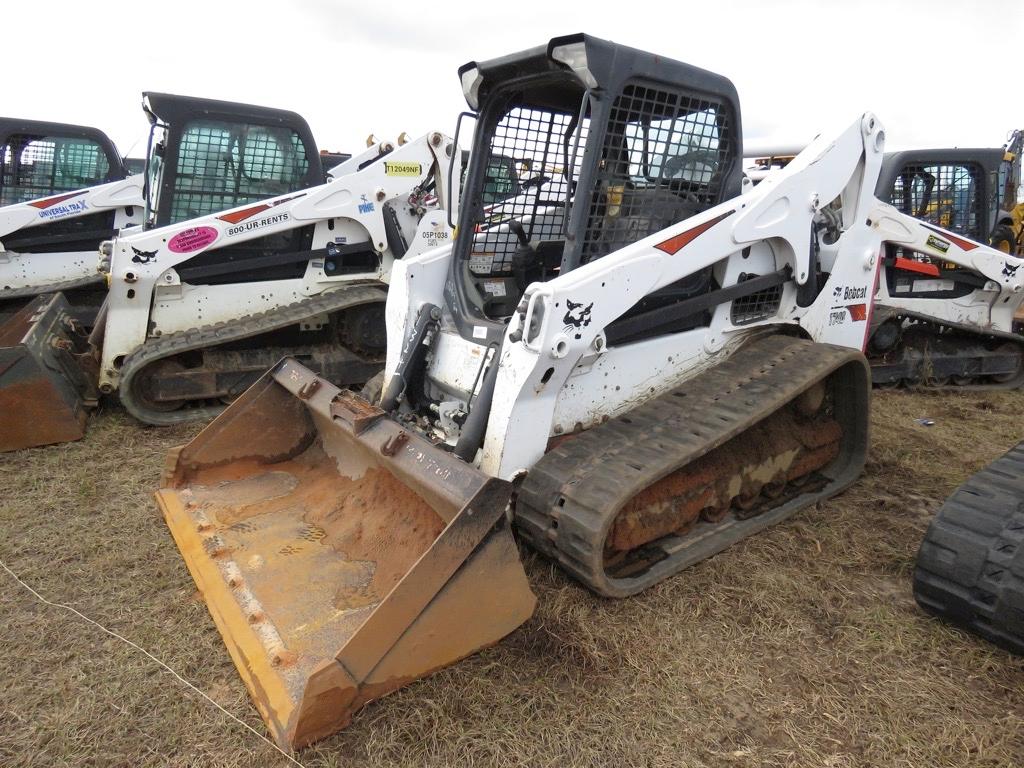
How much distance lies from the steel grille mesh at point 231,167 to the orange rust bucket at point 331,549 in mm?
2793

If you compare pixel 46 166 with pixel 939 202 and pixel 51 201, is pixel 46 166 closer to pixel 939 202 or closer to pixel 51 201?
pixel 51 201

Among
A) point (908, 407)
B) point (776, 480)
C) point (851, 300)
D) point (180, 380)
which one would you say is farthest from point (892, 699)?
point (180, 380)

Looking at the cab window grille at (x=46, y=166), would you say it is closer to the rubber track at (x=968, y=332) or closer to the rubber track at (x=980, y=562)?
the rubber track at (x=968, y=332)

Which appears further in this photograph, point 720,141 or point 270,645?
point 720,141

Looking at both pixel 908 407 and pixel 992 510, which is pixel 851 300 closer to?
pixel 992 510

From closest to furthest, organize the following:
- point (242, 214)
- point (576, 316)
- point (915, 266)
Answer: point (576, 316), point (242, 214), point (915, 266)

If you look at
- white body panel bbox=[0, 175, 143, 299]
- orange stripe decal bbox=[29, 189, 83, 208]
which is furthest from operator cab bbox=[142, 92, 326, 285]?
orange stripe decal bbox=[29, 189, 83, 208]

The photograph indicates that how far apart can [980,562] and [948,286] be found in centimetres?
445

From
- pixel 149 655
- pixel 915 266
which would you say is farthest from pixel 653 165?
pixel 915 266

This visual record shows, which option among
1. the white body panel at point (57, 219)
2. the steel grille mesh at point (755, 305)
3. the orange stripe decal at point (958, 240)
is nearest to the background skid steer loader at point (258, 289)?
the white body panel at point (57, 219)

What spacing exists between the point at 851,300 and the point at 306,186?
13.8ft

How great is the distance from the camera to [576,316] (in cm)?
288

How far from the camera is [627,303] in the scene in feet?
10.0

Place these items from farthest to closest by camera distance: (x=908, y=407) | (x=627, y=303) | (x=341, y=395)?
(x=908, y=407)
(x=341, y=395)
(x=627, y=303)
